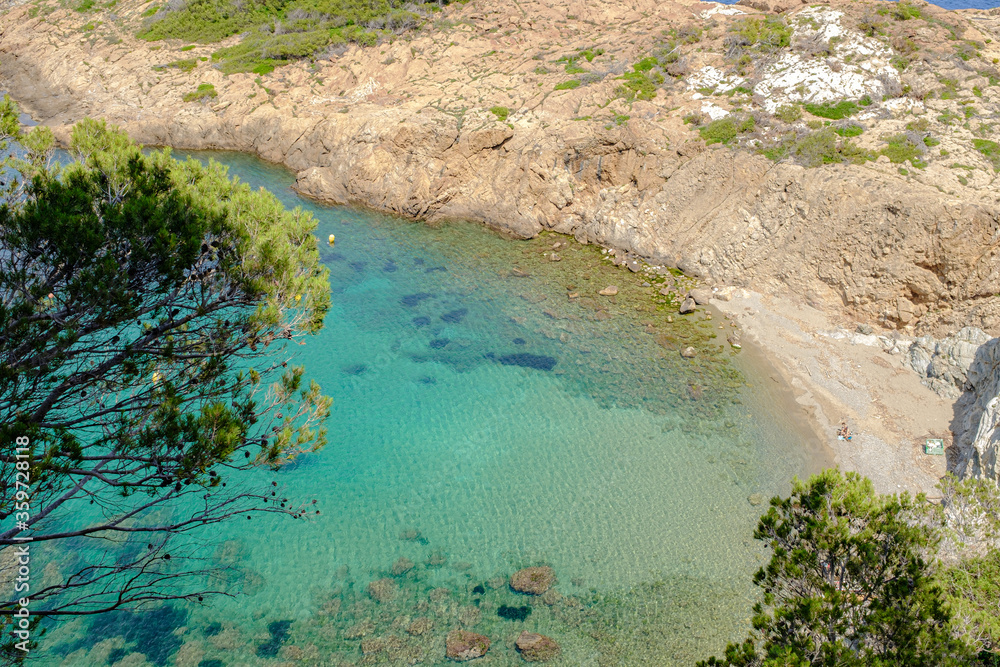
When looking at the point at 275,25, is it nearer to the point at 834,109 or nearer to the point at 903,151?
the point at 834,109

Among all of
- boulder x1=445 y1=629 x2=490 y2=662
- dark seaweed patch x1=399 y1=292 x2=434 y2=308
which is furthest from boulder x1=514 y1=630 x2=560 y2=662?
dark seaweed patch x1=399 y1=292 x2=434 y2=308

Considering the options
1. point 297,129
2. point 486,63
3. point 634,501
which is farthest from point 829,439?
point 297,129

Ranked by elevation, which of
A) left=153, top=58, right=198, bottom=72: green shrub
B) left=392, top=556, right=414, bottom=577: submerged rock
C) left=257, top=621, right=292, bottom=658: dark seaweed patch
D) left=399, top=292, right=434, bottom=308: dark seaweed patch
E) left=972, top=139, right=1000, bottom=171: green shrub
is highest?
left=153, top=58, right=198, bottom=72: green shrub

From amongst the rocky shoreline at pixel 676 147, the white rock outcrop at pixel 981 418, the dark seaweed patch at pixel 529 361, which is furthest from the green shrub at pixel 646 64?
the white rock outcrop at pixel 981 418

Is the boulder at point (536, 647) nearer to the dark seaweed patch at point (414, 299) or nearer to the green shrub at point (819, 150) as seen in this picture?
the dark seaweed patch at point (414, 299)

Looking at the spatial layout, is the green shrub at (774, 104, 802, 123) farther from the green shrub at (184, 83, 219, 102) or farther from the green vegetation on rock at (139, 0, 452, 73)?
the green shrub at (184, 83, 219, 102)

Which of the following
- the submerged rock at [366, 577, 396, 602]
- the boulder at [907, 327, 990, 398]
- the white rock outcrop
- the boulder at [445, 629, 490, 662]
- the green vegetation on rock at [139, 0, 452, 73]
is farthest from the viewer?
the green vegetation on rock at [139, 0, 452, 73]
